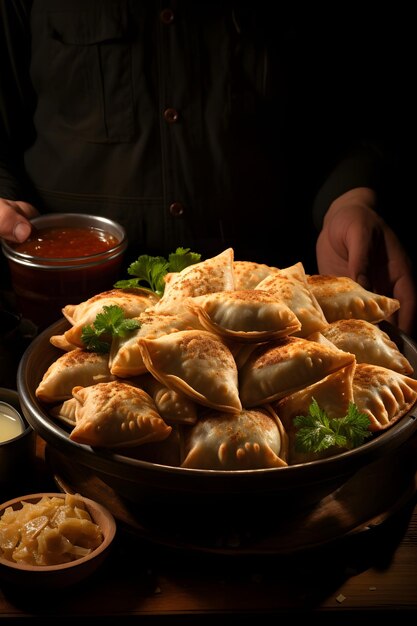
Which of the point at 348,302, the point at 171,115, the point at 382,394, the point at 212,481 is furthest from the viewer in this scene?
the point at 171,115

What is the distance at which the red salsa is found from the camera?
2.30m

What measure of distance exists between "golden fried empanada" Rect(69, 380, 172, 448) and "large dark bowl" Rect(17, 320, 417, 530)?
3 centimetres

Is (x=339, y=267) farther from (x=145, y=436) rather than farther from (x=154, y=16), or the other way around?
(x=145, y=436)

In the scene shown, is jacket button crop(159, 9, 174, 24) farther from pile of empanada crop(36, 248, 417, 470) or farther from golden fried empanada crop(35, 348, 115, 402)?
golden fried empanada crop(35, 348, 115, 402)

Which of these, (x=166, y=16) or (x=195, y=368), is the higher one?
(x=166, y=16)

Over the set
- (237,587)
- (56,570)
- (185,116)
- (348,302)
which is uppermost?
(185,116)

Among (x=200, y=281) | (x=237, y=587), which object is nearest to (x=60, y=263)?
(x=200, y=281)

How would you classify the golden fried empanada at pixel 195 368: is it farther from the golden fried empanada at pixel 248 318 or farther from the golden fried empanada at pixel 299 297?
the golden fried empanada at pixel 299 297

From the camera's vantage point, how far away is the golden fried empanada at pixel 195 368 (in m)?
1.37

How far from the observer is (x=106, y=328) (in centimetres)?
155

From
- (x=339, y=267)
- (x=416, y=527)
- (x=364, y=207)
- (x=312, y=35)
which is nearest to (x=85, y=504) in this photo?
(x=416, y=527)

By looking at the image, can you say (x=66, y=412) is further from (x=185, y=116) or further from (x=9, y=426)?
(x=185, y=116)

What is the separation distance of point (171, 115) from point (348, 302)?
1.23 meters

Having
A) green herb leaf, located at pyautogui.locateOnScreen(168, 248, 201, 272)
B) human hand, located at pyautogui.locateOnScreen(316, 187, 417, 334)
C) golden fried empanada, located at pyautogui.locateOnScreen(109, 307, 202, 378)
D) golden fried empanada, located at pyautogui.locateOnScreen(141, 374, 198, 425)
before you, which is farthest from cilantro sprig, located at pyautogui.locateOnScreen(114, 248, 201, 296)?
human hand, located at pyautogui.locateOnScreen(316, 187, 417, 334)
